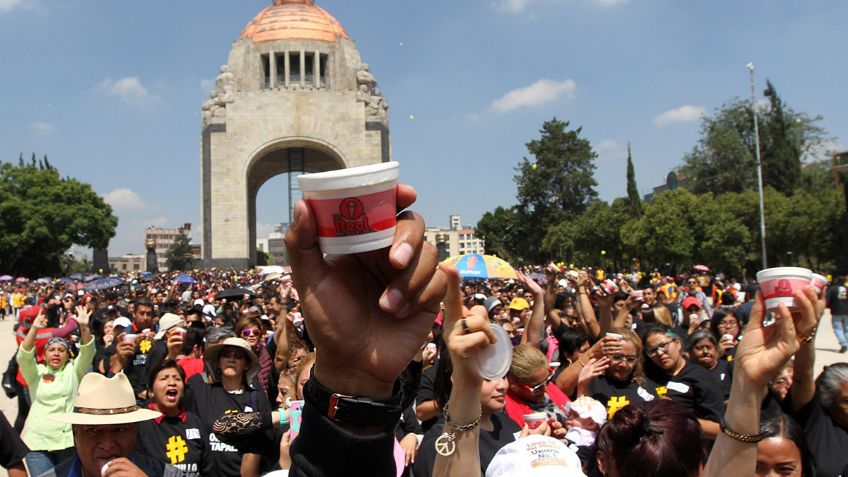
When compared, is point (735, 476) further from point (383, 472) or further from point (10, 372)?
point (10, 372)

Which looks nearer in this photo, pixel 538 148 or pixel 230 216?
pixel 230 216

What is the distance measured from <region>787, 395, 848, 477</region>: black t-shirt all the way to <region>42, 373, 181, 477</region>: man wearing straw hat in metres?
3.45

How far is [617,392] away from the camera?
475 centimetres

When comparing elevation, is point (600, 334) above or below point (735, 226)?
below

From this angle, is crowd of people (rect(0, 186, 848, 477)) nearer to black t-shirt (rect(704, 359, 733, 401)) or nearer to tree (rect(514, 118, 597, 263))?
black t-shirt (rect(704, 359, 733, 401))

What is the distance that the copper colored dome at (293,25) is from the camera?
46188 millimetres

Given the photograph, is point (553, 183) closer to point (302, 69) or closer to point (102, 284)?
point (302, 69)

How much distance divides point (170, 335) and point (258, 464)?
2.80 m

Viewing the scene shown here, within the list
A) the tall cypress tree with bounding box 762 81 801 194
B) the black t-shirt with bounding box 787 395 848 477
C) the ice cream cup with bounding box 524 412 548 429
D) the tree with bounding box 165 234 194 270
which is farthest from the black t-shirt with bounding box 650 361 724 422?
the tree with bounding box 165 234 194 270

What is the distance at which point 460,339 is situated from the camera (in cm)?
189

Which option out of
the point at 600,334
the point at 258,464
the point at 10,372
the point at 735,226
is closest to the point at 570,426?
the point at 258,464

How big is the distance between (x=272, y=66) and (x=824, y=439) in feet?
148

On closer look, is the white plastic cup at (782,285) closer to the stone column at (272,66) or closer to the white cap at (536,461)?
the white cap at (536,461)

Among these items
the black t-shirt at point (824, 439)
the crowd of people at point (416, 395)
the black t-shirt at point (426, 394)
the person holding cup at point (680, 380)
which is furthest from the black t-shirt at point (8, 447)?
the black t-shirt at point (824, 439)
